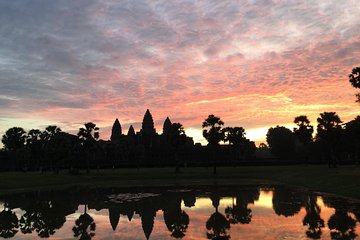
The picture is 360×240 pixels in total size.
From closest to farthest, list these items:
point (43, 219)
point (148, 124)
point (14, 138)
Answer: point (43, 219), point (14, 138), point (148, 124)

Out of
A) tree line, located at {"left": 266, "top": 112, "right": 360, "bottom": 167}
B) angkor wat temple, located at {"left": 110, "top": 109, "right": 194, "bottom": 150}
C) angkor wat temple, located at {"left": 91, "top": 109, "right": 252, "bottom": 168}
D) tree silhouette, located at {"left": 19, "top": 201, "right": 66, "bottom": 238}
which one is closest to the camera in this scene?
tree silhouette, located at {"left": 19, "top": 201, "right": 66, "bottom": 238}

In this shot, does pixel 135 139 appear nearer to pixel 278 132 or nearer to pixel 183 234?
pixel 278 132

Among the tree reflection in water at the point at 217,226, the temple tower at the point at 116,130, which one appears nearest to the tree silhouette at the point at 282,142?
the temple tower at the point at 116,130

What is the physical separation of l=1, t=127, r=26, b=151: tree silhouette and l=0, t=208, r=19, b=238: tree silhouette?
114 m

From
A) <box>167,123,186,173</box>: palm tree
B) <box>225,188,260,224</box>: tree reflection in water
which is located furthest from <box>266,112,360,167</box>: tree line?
<box>225,188,260,224</box>: tree reflection in water

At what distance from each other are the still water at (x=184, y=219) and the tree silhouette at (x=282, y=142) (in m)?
129

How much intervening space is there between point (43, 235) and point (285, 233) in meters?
11.0

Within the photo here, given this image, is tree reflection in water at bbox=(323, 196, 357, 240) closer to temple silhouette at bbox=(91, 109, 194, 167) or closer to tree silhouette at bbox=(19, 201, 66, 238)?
tree silhouette at bbox=(19, 201, 66, 238)

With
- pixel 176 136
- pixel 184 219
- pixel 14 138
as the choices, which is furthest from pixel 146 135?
pixel 184 219

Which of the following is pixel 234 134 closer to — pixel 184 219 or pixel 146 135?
pixel 146 135

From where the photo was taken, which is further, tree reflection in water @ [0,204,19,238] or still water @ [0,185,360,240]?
tree reflection in water @ [0,204,19,238]

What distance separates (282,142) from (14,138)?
349 ft

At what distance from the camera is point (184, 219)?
20.6m

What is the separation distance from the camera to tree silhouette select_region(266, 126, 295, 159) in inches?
6043
